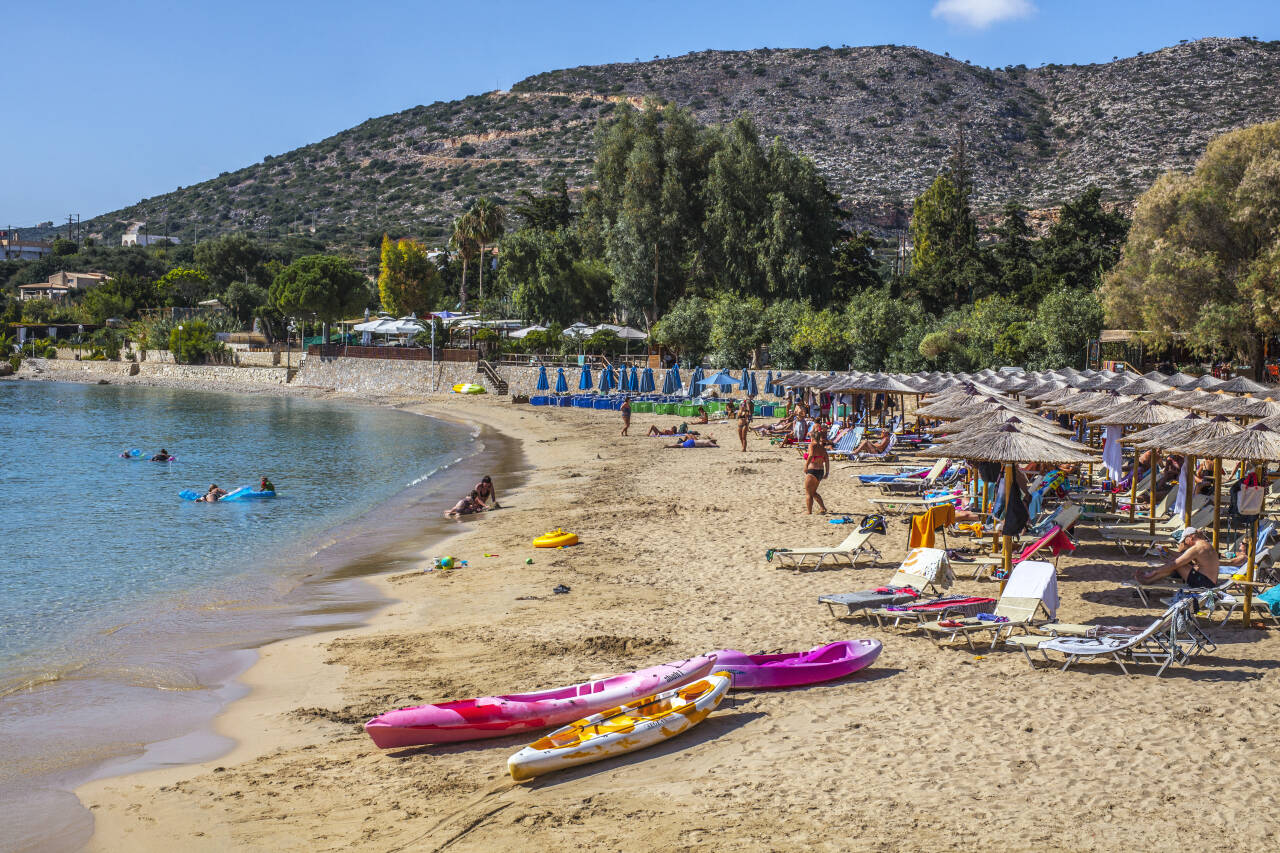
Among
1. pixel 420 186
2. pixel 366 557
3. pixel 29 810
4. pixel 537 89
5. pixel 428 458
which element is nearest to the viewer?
pixel 29 810

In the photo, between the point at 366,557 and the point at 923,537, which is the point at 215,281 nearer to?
the point at 366,557

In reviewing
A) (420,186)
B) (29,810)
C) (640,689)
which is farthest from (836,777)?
(420,186)

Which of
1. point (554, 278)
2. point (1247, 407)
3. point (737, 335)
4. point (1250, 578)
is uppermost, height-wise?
point (554, 278)

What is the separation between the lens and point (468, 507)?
19.4 meters

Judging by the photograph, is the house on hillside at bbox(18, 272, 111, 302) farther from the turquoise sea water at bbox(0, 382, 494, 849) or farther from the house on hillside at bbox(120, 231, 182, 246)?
the turquoise sea water at bbox(0, 382, 494, 849)

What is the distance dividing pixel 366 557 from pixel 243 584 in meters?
2.09

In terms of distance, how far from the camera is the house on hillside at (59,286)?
106 meters

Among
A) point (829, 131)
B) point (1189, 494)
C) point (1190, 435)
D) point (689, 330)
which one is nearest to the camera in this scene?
point (1190, 435)

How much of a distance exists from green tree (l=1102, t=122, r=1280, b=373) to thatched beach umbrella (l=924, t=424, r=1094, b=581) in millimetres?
22334

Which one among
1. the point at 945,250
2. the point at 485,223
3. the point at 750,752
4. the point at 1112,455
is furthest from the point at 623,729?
the point at 485,223

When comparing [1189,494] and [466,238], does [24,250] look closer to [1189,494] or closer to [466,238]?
[466,238]

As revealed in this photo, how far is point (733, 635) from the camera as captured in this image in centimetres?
965

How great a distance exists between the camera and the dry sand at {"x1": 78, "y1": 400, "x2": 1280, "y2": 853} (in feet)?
18.9

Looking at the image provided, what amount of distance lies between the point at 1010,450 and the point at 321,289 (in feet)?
205
